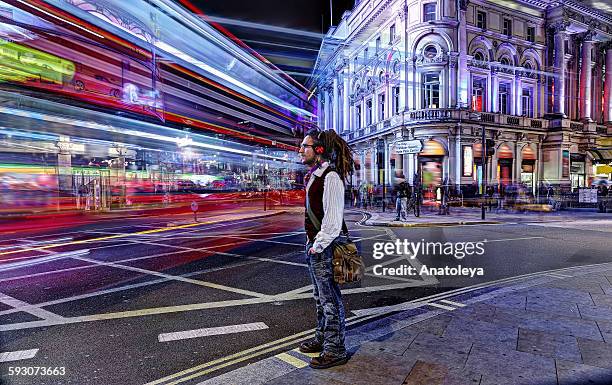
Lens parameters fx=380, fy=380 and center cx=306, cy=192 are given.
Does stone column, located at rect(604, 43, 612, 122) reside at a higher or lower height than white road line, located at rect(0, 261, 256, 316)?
higher

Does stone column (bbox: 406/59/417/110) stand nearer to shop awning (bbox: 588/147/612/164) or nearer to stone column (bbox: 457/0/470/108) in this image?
stone column (bbox: 457/0/470/108)

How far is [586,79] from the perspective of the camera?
37.2 metres

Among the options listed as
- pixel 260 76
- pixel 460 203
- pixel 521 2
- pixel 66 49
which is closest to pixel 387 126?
pixel 460 203

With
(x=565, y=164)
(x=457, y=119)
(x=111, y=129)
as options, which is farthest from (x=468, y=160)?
(x=111, y=129)

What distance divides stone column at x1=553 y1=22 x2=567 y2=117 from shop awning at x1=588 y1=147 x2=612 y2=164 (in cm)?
556

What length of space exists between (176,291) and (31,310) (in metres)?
1.90

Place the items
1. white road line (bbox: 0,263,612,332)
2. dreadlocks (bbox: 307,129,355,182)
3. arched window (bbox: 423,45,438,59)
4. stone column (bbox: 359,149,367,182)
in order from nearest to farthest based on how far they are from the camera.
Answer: dreadlocks (bbox: 307,129,355,182) → white road line (bbox: 0,263,612,332) → arched window (bbox: 423,45,438,59) → stone column (bbox: 359,149,367,182)

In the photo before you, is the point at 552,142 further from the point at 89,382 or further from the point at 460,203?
the point at 89,382

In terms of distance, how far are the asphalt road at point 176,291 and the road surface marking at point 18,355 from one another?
0.02m

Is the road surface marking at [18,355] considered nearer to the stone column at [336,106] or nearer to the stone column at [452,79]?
the stone column at [452,79]

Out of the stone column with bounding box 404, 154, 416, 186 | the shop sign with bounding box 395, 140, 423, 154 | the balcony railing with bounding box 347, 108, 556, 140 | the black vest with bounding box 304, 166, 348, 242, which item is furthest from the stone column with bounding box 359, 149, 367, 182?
the black vest with bounding box 304, 166, 348, 242

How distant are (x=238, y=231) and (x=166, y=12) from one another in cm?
769

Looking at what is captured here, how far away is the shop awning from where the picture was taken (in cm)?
3709

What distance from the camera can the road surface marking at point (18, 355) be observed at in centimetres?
370
